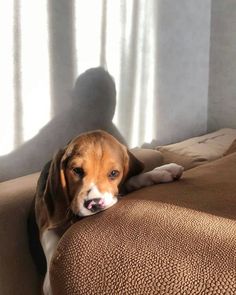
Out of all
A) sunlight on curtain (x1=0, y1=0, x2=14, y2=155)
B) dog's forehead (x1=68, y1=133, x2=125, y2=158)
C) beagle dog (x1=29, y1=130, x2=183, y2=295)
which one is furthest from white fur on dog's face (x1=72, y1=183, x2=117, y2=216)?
sunlight on curtain (x1=0, y1=0, x2=14, y2=155)

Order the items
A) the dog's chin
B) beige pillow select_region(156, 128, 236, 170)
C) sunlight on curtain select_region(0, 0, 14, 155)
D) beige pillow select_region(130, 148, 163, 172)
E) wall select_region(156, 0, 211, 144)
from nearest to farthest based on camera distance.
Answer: the dog's chin
sunlight on curtain select_region(0, 0, 14, 155)
beige pillow select_region(130, 148, 163, 172)
beige pillow select_region(156, 128, 236, 170)
wall select_region(156, 0, 211, 144)

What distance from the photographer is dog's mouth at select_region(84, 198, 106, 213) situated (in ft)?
3.48

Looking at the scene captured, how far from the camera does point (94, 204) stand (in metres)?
1.08

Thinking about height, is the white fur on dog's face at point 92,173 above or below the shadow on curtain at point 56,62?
below

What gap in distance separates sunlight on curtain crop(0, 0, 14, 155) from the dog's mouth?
680 millimetres

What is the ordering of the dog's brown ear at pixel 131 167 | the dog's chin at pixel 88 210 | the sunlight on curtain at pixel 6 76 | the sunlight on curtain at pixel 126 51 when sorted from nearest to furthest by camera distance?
the dog's chin at pixel 88 210 < the dog's brown ear at pixel 131 167 < the sunlight on curtain at pixel 6 76 < the sunlight on curtain at pixel 126 51

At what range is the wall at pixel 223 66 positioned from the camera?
2.71 meters

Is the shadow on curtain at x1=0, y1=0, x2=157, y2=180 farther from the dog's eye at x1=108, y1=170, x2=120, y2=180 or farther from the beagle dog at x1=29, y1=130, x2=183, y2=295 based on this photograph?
the dog's eye at x1=108, y1=170, x2=120, y2=180

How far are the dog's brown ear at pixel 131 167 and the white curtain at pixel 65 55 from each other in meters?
0.57

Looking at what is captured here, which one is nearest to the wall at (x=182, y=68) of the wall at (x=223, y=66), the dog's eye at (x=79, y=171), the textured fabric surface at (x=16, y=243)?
the wall at (x=223, y=66)

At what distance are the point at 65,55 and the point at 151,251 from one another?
1214 mm

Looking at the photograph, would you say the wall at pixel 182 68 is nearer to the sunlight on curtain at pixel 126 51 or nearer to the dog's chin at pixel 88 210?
the sunlight on curtain at pixel 126 51

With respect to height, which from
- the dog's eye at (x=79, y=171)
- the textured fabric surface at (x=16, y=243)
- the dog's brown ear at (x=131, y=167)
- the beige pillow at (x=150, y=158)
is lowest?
the textured fabric surface at (x=16, y=243)

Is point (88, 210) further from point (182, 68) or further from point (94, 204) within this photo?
point (182, 68)
